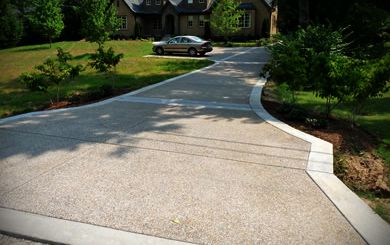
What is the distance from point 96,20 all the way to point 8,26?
21365 millimetres

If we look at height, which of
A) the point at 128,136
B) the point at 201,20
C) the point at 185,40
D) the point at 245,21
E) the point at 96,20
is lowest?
the point at 128,136

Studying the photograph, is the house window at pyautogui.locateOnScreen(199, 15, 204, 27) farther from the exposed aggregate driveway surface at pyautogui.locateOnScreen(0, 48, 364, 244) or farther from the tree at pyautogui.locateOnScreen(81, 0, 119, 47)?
the exposed aggregate driveway surface at pyautogui.locateOnScreen(0, 48, 364, 244)

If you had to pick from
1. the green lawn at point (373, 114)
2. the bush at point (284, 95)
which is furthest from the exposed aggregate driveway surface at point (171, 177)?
the bush at point (284, 95)

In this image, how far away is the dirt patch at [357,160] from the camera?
560 cm

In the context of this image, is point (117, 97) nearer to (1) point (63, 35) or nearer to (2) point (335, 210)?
(2) point (335, 210)

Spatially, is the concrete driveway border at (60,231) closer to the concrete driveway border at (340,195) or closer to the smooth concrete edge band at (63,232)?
the smooth concrete edge band at (63,232)

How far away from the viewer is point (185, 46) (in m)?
28.8

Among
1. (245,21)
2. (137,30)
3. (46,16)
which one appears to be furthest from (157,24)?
(46,16)

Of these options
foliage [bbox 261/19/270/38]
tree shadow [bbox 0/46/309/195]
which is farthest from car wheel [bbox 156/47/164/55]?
tree shadow [bbox 0/46/309/195]

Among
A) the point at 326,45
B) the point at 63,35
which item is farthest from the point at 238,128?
the point at 63,35

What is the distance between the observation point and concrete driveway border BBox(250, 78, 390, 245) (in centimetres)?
427

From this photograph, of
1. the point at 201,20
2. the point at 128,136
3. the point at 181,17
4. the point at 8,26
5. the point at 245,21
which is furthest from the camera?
the point at 181,17

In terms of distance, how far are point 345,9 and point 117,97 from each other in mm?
20537

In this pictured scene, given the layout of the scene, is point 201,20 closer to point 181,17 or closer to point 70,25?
point 181,17
